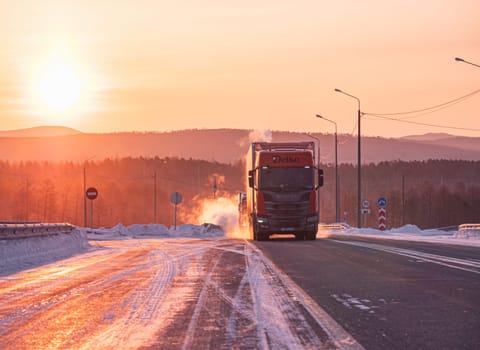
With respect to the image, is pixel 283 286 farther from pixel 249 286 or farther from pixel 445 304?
pixel 445 304

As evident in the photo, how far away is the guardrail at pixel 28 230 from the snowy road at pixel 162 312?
4436mm

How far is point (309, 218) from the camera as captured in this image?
1372 inches

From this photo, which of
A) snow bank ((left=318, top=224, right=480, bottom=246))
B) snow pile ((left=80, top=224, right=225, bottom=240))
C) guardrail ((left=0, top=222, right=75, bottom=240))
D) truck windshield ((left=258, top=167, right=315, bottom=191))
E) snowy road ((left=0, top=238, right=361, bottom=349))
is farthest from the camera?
snow pile ((left=80, top=224, right=225, bottom=240))

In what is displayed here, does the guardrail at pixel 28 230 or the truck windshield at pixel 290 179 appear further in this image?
the truck windshield at pixel 290 179

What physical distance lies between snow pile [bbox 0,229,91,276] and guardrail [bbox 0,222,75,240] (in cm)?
13

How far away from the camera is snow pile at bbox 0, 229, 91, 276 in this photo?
19.3 metres

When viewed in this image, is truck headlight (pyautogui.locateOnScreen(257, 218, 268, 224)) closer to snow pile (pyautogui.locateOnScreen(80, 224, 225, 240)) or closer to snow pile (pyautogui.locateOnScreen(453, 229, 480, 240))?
snow pile (pyautogui.locateOnScreen(453, 229, 480, 240))

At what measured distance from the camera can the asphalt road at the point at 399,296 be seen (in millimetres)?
7879

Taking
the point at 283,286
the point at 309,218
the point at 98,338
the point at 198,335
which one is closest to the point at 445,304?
the point at 283,286

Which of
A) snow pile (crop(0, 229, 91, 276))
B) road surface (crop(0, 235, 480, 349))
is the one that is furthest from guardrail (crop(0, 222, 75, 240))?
road surface (crop(0, 235, 480, 349))

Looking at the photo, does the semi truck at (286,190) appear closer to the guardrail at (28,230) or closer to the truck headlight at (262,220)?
the truck headlight at (262,220)

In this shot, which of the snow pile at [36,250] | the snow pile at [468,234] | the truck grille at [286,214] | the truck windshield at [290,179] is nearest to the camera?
the snow pile at [36,250]

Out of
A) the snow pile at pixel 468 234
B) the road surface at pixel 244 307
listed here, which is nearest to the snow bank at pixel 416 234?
the snow pile at pixel 468 234

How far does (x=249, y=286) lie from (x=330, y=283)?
5.02 feet
